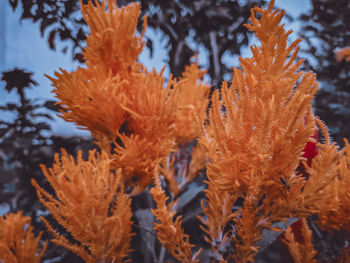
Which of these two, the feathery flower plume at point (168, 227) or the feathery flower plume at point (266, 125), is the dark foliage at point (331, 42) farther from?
the feathery flower plume at point (168, 227)

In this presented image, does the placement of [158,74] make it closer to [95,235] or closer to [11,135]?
[95,235]

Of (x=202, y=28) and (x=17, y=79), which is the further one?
(x=202, y=28)

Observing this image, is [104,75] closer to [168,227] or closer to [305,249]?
[168,227]

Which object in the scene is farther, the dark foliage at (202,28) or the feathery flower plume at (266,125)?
the dark foliage at (202,28)

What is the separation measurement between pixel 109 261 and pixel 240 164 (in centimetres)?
42

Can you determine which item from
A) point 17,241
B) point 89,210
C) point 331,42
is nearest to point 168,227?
point 89,210

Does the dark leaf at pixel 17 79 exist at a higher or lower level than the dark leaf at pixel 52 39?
lower

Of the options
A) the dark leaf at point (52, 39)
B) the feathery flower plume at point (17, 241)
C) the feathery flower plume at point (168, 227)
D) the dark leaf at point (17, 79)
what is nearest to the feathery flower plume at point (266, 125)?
the feathery flower plume at point (168, 227)

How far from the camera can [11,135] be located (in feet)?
3.40

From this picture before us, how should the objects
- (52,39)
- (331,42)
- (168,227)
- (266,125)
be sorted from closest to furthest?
(266,125) < (168,227) < (52,39) < (331,42)

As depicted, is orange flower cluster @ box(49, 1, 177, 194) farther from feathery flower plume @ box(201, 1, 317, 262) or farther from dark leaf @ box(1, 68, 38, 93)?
dark leaf @ box(1, 68, 38, 93)

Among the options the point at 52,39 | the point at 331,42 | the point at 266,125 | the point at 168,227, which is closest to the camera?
the point at 266,125

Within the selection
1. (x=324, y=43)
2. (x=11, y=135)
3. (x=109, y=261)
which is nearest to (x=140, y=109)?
(x=109, y=261)

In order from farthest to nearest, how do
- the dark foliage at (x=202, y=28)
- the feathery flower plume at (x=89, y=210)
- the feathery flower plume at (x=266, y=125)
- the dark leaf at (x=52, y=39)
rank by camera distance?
the dark foliage at (x=202, y=28) → the dark leaf at (x=52, y=39) → the feathery flower plume at (x=89, y=210) → the feathery flower plume at (x=266, y=125)
